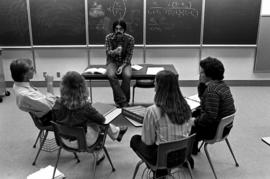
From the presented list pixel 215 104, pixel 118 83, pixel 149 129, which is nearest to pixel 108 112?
pixel 149 129

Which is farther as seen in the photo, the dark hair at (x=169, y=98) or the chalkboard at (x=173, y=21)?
the chalkboard at (x=173, y=21)

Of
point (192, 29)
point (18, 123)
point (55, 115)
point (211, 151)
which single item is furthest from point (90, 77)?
point (192, 29)

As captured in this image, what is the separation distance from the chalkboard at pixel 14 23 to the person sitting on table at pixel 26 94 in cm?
271

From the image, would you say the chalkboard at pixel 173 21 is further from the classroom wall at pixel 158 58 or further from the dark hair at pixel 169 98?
the dark hair at pixel 169 98

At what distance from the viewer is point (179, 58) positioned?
548cm

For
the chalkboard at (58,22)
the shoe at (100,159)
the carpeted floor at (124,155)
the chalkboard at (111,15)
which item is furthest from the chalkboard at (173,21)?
the shoe at (100,159)

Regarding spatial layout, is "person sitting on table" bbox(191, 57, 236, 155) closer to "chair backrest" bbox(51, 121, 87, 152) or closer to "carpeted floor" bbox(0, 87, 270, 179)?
"carpeted floor" bbox(0, 87, 270, 179)

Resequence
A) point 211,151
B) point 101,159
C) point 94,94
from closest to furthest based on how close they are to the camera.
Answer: point 101,159 → point 211,151 → point 94,94

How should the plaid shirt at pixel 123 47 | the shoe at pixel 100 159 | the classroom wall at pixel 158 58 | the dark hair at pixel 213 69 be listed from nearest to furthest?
the dark hair at pixel 213 69 → the shoe at pixel 100 159 → the plaid shirt at pixel 123 47 → the classroom wall at pixel 158 58

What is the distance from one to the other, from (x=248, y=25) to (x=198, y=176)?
11.2 feet

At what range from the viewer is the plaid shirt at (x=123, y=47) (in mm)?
4340

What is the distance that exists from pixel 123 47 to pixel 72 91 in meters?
2.10

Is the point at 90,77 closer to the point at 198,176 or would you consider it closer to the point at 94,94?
the point at 94,94

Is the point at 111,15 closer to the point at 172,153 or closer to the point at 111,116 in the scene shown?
the point at 111,116
